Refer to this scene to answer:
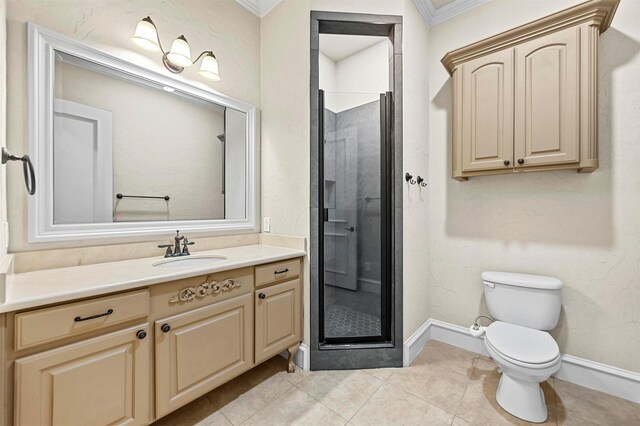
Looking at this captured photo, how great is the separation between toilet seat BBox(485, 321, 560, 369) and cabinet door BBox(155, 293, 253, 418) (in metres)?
1.45

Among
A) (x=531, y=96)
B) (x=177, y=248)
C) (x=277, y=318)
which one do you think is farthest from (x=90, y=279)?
(x=531, y=96)

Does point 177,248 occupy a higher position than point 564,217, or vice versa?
point 564,217

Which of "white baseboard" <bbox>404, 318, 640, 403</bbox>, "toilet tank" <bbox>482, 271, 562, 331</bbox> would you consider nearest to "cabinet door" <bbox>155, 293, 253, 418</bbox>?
"white baseboard" <bbox>404, 318, 640, 403</bbox>

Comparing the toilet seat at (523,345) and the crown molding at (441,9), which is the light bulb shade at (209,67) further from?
the toilet seat at (523,345)

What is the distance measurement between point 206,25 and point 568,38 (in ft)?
7.86

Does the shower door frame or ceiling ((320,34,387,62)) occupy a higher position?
ceiling ((320,34,387,62))

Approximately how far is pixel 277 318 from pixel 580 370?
2025 mm

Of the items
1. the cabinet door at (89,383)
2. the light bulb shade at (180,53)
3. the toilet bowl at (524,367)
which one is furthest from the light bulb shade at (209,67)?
the toilet bowl at (524,367)

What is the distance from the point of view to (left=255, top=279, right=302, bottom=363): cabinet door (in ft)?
5.48

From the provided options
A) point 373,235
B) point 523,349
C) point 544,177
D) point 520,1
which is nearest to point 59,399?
point 373,235

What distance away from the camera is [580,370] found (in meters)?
1.76

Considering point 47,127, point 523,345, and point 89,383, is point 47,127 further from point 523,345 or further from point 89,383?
point 523,345

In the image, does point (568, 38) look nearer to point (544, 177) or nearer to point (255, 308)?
point (544, 177)

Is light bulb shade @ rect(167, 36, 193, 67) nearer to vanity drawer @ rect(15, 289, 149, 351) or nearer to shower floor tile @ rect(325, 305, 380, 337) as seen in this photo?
vanity drawer @ rect(15, 289, 149, 351)
